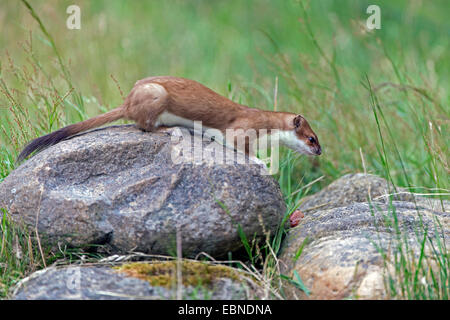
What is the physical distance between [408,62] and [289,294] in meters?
6.11

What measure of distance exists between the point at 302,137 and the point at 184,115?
39.1 inches

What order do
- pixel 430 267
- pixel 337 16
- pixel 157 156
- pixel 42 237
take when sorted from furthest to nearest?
pixel 337 16, pixel 157 156, pixel 42 237, pixel 430 267

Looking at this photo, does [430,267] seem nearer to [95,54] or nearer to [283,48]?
[95,54]

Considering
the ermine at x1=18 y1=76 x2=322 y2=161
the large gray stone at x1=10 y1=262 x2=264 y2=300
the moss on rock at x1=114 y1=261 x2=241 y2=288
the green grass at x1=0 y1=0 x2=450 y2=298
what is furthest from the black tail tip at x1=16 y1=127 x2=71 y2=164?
the moss on rock at x1=114 y1=261 x2=241 y2=288

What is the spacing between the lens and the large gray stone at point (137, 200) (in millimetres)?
3254

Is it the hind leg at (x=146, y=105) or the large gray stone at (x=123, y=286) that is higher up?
the hind leg at (x=146, y=105)

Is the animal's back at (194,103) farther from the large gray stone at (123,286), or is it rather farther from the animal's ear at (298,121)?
the large gray stone at (123,286)

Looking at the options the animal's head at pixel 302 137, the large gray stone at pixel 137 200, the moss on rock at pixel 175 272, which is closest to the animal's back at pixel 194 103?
the animal's head at pixel 302 137

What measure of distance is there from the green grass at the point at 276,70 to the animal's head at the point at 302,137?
20 cm

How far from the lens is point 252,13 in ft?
35.9

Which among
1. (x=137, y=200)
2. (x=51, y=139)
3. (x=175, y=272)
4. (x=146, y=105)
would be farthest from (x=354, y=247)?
(x=51, y=139)

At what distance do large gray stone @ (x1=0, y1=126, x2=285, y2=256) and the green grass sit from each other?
0.73 ft

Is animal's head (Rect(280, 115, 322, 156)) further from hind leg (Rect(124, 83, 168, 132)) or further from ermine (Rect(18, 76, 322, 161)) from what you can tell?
hind leg (Rect(124, 83, 168, 132))
